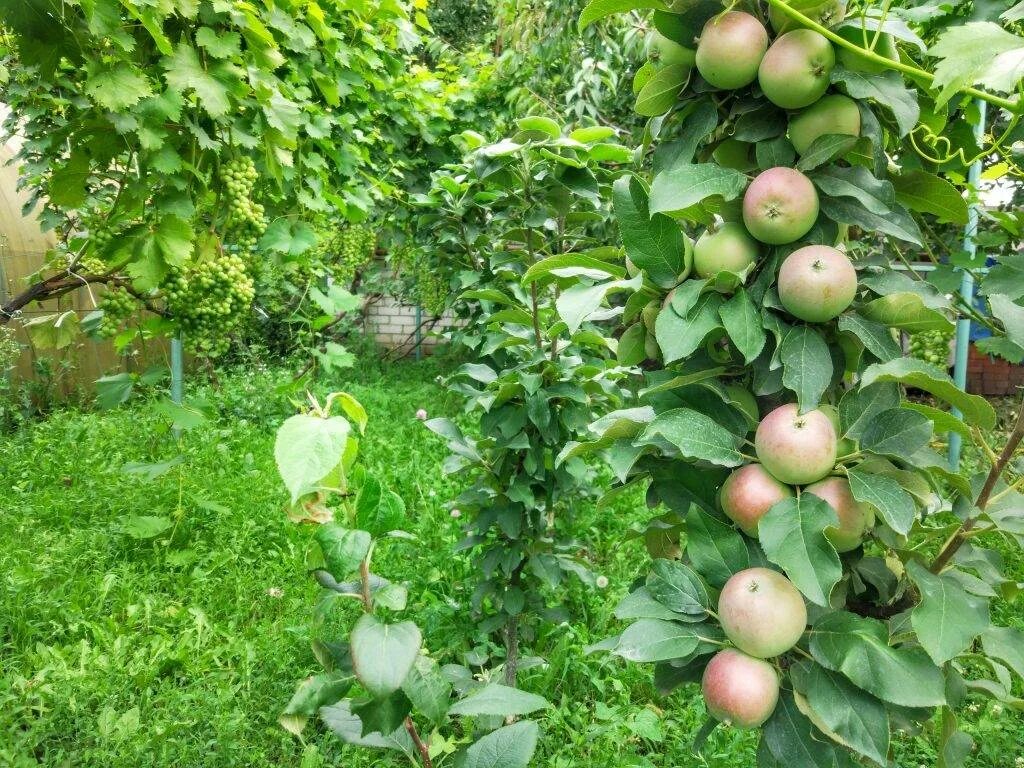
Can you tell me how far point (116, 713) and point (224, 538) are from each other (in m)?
1.04

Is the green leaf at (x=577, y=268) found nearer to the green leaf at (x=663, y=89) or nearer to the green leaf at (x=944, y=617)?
the green leaf at (x=663, y=89)

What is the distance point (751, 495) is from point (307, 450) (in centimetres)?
50

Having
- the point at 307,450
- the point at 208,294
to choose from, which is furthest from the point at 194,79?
the point at 307,450

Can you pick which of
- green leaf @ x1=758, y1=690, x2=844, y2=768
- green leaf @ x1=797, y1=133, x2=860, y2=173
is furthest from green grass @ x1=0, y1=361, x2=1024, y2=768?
green leaf @ x1=797, y1=133, x2=860, y2=173

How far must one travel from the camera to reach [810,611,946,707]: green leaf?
2.35 feet

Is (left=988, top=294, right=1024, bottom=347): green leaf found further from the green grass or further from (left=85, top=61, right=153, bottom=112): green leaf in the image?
(left=85, top=61, right=153, bottom=112): green leaf

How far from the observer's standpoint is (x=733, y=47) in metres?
0.81

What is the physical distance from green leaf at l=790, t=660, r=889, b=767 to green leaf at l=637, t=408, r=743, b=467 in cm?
25

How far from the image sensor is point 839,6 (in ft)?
2.70

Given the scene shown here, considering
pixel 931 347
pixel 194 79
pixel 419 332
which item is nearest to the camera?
pixel 194 79

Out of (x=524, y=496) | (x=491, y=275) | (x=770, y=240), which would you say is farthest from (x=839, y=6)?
(x=491, y=275)

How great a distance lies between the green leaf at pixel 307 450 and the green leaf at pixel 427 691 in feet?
1.10

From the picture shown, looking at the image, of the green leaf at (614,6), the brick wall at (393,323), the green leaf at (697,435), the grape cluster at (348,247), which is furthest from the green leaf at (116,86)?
the brick wall at (393,323)

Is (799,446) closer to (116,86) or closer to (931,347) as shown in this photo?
(116,86)
